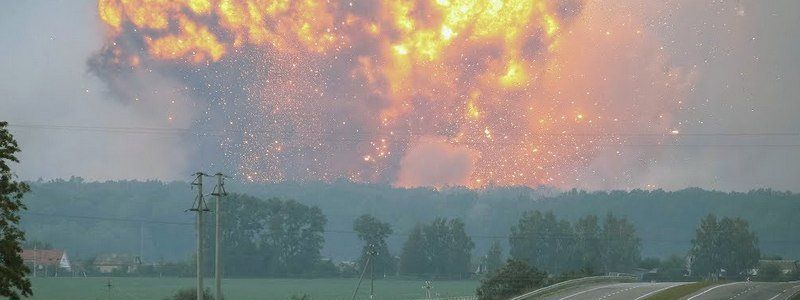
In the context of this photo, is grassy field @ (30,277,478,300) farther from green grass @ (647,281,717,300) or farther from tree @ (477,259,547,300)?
green grass @ (647,281,717,300)

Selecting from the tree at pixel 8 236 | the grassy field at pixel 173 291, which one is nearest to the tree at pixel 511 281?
Result: the grassy field at pixel 173 291

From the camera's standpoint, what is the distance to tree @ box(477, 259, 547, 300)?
508ft

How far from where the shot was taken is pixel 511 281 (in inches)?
6152

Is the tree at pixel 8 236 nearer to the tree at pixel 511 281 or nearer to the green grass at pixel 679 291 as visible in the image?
the green grass at pixel 679 291

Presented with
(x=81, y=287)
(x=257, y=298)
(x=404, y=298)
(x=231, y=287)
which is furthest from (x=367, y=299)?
(x=81, y=287)

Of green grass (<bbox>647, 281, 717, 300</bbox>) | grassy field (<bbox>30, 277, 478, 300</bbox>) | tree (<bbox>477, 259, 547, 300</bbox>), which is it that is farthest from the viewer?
grassy field (<bbox>30, 277, 478, 300</bbox>)

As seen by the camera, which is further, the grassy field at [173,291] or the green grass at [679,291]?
the grassy field at [173,291]

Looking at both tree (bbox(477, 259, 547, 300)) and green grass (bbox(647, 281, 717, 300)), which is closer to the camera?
green grass (bbox(647, 281, 717, 300))

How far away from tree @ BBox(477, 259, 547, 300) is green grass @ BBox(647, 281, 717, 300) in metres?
19.2

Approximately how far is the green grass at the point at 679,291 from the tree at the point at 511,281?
19153 mm

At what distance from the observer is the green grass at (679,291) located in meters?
130

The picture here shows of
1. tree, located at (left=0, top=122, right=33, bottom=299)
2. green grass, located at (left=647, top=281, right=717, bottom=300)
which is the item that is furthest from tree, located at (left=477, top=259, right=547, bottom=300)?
tree, located at (left=0, top=122, right=33, bottom=299)

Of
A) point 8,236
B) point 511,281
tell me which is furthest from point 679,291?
point 8,236

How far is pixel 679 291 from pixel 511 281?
81.2 ft
